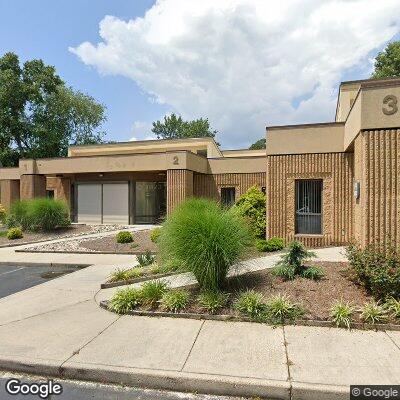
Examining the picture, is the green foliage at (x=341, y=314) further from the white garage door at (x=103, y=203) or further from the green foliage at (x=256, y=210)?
the white garage door at (x=103, y=203)

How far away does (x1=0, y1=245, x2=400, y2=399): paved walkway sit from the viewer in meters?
3.47

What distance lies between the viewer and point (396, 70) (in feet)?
83.8

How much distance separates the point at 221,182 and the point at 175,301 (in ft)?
44.9

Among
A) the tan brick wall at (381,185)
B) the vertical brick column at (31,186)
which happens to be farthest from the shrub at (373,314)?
the vertical brick column at (31,186)

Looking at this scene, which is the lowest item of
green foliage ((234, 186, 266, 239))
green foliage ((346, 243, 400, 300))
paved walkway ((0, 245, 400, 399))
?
paved walkway ((0, 245, 400, 399))

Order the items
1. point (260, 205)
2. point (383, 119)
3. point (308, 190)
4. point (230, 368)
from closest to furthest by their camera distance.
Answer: point (230, 368) → point (383, 119) → point (308, 190) → point (260, 205)

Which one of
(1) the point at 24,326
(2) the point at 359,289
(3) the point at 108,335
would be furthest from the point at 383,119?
(1) the point at 24,326

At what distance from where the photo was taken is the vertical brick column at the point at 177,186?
17.5 metres

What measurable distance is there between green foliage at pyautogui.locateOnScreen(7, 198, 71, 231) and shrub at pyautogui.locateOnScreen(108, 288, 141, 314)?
12800mm

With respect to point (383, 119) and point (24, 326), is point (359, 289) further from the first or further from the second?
point (24, 326)

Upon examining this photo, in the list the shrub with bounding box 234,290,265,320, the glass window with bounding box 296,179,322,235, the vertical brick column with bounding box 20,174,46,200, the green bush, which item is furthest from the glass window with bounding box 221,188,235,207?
the shrub with bounding box 234,290,265,320

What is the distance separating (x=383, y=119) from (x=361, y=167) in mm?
1171

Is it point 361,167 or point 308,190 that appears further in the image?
point 308,190

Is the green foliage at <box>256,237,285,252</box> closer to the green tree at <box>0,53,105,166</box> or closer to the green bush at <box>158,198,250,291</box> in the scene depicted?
the green bush at <box>158,198,250,291</box>
